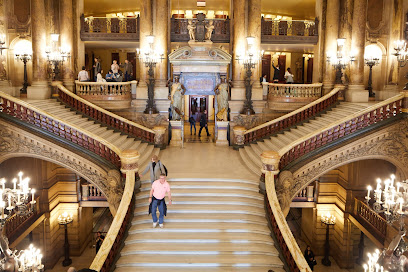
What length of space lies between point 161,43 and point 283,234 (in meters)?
10.6

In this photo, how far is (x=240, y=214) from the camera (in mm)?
9945

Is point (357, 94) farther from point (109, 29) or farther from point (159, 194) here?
point (109, 29)

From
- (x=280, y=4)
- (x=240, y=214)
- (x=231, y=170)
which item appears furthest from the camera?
(x=280, y=4)

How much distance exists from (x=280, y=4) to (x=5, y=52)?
53.3 feet

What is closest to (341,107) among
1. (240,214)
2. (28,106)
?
(240,214)

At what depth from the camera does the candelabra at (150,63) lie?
15823 millimetres

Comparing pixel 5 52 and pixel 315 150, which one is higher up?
pixel 5 52

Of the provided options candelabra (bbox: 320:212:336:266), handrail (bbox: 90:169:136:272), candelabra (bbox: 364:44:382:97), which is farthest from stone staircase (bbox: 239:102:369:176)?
handrail (bbox: 90:169:136:272)

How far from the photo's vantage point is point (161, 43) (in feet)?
55.0

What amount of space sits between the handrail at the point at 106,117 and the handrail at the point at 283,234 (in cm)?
620

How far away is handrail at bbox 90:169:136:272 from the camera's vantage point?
787cm

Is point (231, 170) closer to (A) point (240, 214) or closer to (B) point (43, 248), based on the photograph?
(A) point (240, 214)

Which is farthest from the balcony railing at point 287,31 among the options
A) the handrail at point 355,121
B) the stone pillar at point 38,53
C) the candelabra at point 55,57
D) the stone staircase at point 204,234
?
the stone staircase at point 204,234

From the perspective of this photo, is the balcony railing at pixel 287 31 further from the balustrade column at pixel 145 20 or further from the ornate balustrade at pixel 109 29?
the ornate balustrade at pixel 109 29
